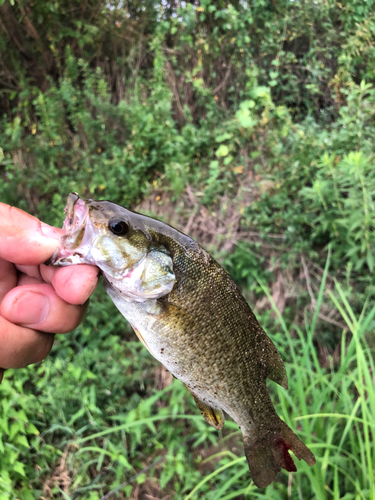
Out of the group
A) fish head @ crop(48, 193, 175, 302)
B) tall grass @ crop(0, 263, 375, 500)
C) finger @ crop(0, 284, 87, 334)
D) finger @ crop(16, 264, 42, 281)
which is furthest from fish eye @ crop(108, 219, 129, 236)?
tall grass @ crop(0, 263, 375, 500)

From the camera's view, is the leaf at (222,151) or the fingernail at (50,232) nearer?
the fingernail at (50,232)

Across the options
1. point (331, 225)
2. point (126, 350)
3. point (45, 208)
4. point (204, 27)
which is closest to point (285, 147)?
point (331, 225)

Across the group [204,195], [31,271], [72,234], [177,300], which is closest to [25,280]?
[31,271]

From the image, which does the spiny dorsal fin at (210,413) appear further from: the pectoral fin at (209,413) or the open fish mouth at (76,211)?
the open fish mouth at (76,211)

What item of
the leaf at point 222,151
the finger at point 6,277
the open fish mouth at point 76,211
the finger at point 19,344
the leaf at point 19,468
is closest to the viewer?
the open fish mouth at point 76,211

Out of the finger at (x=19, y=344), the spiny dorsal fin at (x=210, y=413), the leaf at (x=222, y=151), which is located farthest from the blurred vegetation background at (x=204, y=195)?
the finger at (x=19, y=344)

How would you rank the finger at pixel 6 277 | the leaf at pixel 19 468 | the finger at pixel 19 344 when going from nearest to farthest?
the finger at pixel 19 344
the finger at pixel 6 277
the leaf at pixel 19 468

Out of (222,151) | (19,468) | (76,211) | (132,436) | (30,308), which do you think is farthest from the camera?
(222,151)

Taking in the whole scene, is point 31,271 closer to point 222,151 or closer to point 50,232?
point 50,232

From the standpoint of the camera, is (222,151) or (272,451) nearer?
(272,451)
